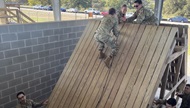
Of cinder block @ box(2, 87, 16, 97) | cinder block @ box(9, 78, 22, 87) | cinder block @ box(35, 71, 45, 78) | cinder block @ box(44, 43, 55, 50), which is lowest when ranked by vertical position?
cinder block @ box(2, 87, 16, 97)

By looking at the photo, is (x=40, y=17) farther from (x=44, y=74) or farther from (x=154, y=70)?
(x=154, y=70)

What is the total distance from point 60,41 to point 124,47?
2.10 m

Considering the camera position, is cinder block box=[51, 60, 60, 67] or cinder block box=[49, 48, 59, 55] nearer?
cinder block box=[49, 48, 59, 55]

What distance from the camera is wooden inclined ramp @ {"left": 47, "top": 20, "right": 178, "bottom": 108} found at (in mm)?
3248

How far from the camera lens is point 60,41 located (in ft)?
17.3

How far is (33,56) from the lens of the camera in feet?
15.1

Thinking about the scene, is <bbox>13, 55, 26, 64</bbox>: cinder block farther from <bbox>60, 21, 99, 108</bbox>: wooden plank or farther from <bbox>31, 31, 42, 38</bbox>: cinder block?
<bbox>60, 21, 99, 108</bbox>: wooden plank

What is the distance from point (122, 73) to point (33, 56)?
7.24ft

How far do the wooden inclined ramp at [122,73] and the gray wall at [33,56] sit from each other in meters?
0.94

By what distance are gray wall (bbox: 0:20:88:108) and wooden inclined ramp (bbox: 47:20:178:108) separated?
94 centimetres

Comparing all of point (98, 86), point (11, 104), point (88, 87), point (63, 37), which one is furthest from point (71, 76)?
point (63, 37)

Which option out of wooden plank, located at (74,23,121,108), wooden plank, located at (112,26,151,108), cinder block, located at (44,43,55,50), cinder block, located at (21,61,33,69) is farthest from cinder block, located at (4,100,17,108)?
wooden plank, located at (112,26,151,108)

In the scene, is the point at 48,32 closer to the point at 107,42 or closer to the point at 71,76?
the point at 71,76

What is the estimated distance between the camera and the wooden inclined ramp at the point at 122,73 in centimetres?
325
